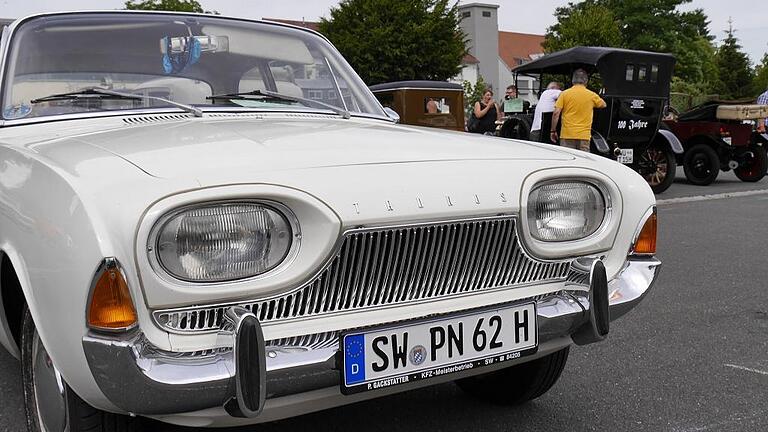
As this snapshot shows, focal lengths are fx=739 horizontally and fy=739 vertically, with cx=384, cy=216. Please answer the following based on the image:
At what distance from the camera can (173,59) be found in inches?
116

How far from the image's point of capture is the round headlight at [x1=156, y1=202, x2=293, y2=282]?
5.44 feet

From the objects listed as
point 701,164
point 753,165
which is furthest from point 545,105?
point 753,165

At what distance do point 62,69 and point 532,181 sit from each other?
1832mm

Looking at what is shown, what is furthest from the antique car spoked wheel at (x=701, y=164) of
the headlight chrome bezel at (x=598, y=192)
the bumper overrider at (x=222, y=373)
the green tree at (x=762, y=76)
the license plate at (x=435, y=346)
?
the green tree at (x=762, y=76)

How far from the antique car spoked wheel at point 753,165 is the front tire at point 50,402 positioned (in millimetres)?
11601

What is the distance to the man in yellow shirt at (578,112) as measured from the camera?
8789 millimetres

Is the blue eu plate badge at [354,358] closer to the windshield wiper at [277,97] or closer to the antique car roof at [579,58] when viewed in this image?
the windshield wiper at [277,97]

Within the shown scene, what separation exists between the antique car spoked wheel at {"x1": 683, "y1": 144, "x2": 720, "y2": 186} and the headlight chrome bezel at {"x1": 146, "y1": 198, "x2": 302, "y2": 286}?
10.7m

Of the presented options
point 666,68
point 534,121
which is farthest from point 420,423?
point 666,68

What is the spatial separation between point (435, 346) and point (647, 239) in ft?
2.98

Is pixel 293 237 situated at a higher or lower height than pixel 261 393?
higher

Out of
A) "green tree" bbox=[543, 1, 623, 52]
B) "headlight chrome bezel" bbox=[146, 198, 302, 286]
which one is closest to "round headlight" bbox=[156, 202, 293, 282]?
"headlight chrome bezel" bbox=[146, 198, 302, 286]

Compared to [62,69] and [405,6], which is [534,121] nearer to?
[62,69]

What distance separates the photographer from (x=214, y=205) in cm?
169
